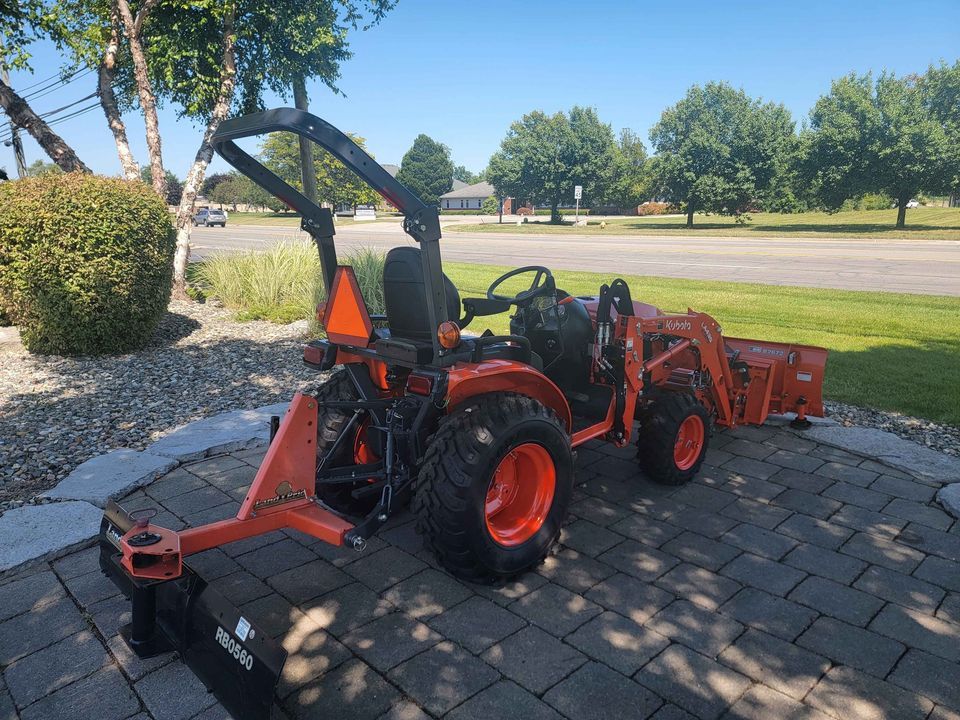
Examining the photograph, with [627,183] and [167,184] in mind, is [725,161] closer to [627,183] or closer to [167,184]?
[627,183]

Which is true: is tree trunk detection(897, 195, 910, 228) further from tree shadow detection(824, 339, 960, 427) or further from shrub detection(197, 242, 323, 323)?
shrub detection(197, 242, 323, 323)

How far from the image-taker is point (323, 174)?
51906 millimetres

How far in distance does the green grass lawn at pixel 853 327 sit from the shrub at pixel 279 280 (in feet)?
6.23

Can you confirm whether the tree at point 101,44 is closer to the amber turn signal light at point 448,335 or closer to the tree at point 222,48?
the tree at point 222,48

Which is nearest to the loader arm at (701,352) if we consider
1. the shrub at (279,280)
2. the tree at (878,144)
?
the shrub at (279,280)

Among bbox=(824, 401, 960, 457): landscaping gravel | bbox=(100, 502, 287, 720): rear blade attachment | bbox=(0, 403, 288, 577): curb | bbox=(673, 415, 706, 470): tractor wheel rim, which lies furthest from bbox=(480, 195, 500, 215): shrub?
bbox=(100, 502, 287, 720): rear blade attachment

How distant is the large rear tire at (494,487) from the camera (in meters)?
3.02

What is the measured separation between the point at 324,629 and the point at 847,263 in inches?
734

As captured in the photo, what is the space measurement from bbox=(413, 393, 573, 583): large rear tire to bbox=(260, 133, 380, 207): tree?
1742 inches

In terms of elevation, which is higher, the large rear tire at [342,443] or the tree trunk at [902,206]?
the tree trunk at [902,206]

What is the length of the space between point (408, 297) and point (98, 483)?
8.59 ft

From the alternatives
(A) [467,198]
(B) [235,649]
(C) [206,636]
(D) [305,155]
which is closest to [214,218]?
(D) [305,155]

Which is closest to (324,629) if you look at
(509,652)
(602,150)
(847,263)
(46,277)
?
(509,652)

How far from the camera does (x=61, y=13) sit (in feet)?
34.0
